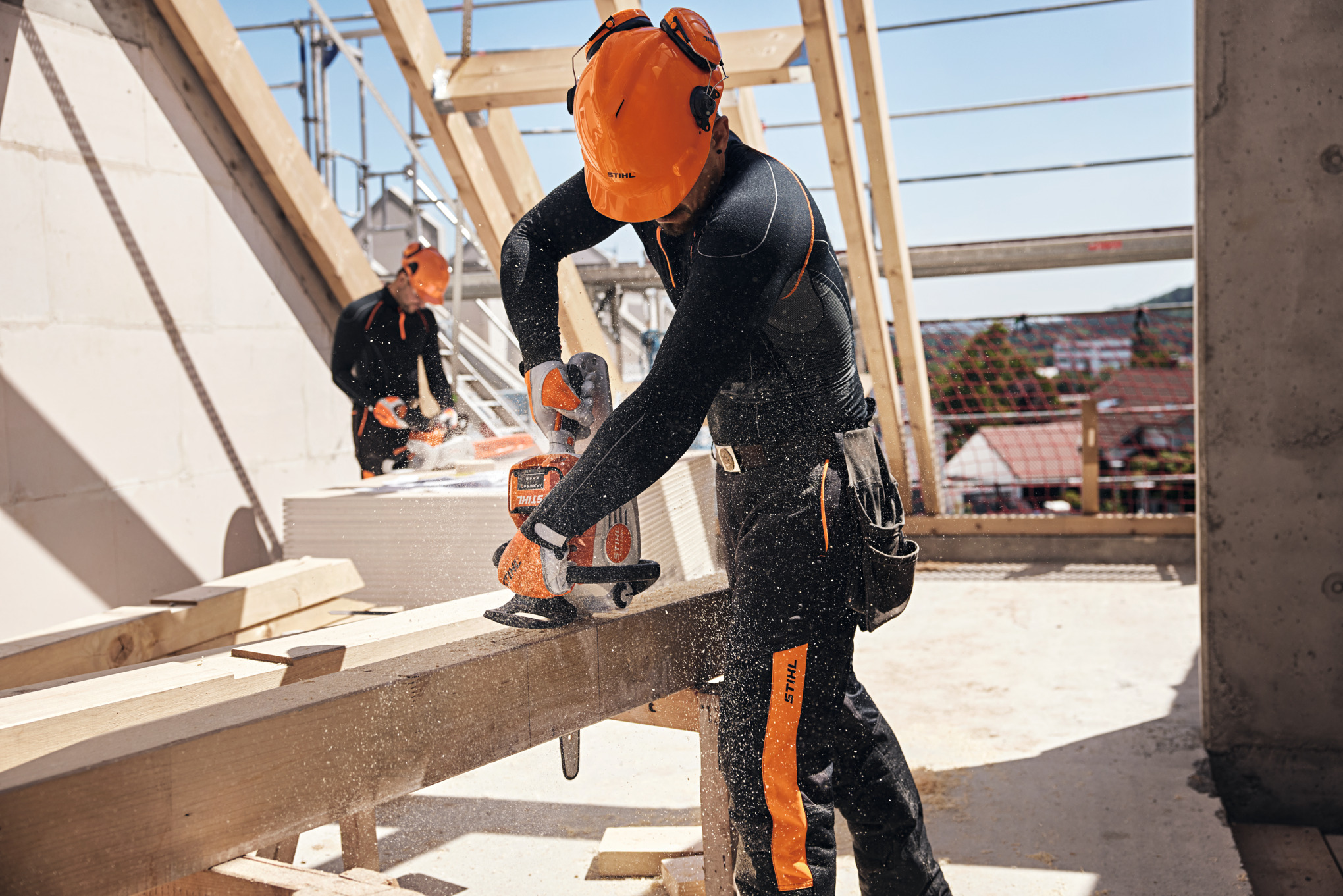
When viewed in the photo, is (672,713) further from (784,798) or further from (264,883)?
(264,883)

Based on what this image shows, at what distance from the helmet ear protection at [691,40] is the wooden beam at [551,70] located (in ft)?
6.99

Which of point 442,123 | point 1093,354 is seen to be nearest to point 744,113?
point 442,123

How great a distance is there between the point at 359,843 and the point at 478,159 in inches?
115

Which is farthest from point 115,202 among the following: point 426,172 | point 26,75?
point 426,172

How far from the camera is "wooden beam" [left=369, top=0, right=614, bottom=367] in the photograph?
3.65m

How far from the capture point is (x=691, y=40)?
1.48 meters

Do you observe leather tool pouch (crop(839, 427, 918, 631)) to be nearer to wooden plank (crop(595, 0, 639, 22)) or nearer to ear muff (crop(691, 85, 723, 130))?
ear muff (crop(691, 85, 723, 130))

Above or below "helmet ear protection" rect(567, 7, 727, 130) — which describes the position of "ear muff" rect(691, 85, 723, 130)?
below

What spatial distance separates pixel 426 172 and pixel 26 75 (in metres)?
1.48

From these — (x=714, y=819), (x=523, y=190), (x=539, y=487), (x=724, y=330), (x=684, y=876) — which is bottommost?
(x=684, y=876)

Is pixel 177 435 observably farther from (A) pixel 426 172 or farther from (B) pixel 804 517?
(B) pixel 804 517

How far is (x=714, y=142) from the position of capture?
154cm

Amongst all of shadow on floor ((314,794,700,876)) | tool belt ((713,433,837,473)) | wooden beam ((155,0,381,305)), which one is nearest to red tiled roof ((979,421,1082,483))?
wooden beam ((155,0,381,305))

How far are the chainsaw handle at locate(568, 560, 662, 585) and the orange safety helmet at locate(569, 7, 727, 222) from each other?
59 centimetres
